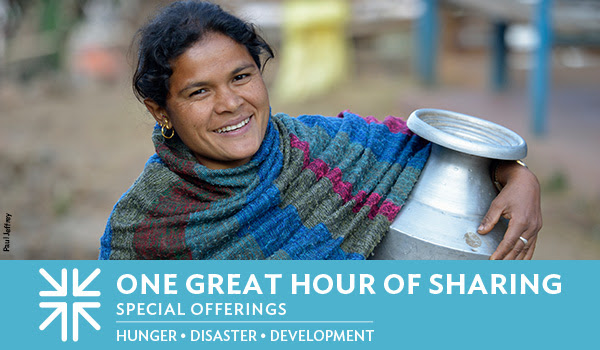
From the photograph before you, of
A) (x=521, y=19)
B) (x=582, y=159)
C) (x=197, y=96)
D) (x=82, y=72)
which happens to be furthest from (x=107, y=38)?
(x=197, y=96)

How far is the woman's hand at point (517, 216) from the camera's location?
1749 millimetres

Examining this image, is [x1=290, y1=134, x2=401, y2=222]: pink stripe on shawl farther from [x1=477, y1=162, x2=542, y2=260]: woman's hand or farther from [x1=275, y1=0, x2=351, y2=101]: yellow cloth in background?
[x1=275, y1=0, x2=351, y2=101]: yellow cloth in background

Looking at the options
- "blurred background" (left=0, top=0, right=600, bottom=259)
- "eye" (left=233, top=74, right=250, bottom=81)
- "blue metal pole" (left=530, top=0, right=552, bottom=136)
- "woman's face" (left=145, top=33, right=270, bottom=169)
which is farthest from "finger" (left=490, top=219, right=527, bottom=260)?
"blue metal pole" (left=530, top=0, right=552, bottom=136)

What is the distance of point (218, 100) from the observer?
1789 millimetres

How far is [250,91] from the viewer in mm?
1818

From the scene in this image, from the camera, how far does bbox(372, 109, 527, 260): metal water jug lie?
175cm

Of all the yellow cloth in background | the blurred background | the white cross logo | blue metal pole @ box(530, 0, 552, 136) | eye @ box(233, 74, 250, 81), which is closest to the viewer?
the white cross logo

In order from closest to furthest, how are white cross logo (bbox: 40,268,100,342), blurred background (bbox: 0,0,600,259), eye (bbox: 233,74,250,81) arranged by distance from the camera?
white cross logo (bbox: 40,268,100,342) → eye (bbox: 233,74,250,81) → blurred background (bbox: 0,0,600,259)

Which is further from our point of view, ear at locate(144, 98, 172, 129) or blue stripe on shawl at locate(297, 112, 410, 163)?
blue stripe on shawl at locate(297, 112, 410, 163)

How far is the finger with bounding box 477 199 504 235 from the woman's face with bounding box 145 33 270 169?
0.68 meters

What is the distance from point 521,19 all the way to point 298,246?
5.21 meters

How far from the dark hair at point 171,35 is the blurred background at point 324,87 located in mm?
294

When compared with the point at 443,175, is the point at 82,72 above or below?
above

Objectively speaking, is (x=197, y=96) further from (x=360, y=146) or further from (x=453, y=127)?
(x=453, y=127)
